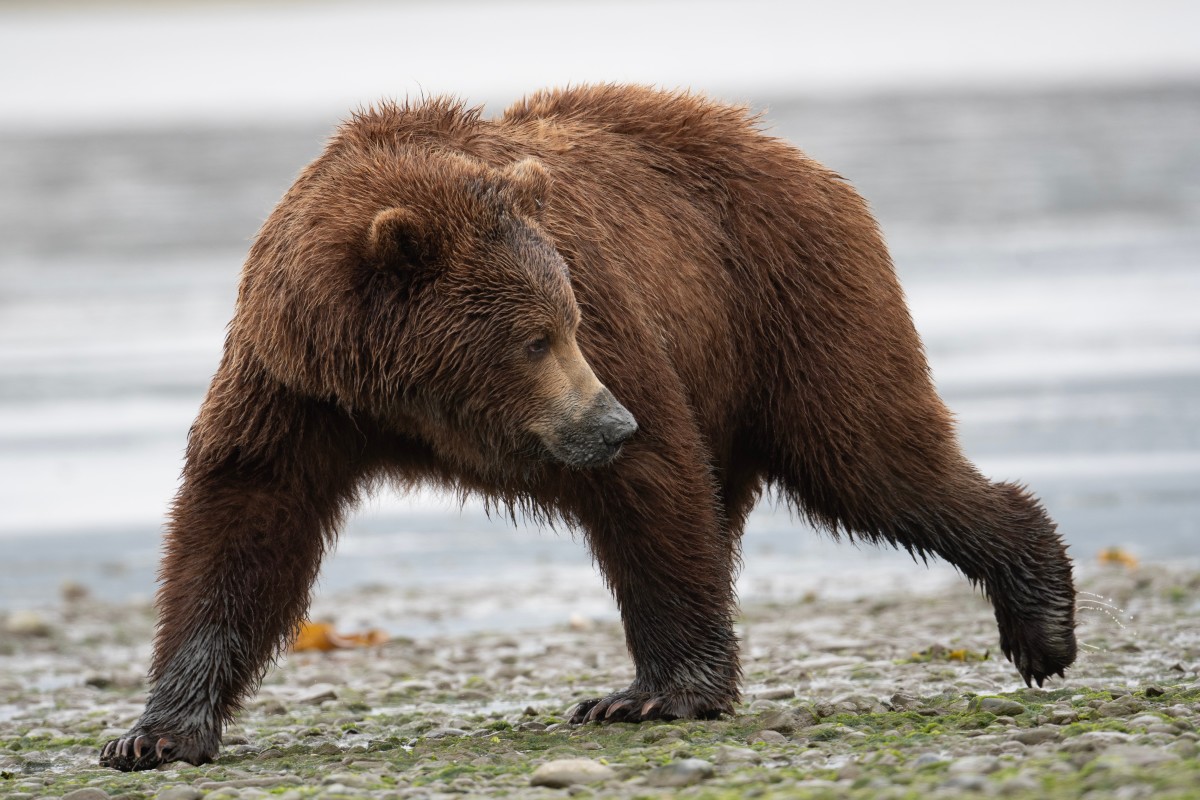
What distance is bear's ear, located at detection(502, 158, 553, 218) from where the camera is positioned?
570 centimetres

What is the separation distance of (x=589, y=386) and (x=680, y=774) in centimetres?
134

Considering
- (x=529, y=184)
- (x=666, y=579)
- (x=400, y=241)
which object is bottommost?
(x=666, y=579)

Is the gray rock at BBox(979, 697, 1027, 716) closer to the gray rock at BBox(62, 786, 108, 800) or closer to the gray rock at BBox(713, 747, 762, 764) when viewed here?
the gray rock at BBox(713, 747, 762, 764)

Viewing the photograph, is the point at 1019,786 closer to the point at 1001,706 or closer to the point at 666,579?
the point at 1001,706

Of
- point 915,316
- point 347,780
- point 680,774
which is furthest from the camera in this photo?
point 915,316

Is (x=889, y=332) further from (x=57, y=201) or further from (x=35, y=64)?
(x=35, y=64)

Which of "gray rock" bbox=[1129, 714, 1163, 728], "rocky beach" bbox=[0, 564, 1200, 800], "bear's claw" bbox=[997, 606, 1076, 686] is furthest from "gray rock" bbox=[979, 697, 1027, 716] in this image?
"bear's claw" bbox=[997, 606, 1076, 686]

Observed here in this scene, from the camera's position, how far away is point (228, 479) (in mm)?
5793

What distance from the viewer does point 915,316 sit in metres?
16.0

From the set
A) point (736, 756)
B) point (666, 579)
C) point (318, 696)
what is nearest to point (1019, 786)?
point (736, 756)

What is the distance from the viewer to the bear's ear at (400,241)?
540 centimetres

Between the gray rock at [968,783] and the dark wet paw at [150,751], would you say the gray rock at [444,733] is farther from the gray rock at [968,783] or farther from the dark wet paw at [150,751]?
the gray rock at [968,783]

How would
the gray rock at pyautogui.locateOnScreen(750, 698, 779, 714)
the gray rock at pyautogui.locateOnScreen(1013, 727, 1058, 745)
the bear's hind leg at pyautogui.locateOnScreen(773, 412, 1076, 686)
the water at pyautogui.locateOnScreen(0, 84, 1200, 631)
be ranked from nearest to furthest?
the gray rock at pyautogui.locateOnScreen(1013, 727, 1058, 745), the gray rock at pyautogui.locateOnScreen(750, 698, 779, 714), the bear's hind leg at pyautogui.locateOnScreen(773, 412, 1076, 686), the water at pyautogui.locateOnScreen(0, 84, 1200, 631)

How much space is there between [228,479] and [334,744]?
3.37 ft
